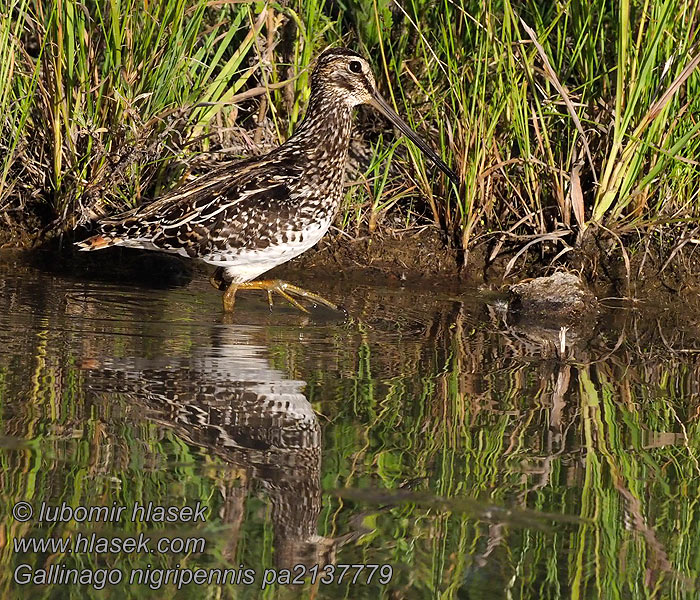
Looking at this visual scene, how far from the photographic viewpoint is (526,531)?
3568mm

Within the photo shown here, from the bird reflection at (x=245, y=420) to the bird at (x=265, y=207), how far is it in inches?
30.7

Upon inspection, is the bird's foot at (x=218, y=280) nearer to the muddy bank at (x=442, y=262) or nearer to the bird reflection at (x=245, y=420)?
the muddy bank at (x=442, y=262)

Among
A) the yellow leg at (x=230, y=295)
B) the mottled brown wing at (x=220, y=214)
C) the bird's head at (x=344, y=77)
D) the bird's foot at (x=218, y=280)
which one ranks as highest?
the bird's head at (x=344, y=77)

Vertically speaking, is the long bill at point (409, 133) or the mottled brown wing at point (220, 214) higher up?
the long bill at point (409, 133)

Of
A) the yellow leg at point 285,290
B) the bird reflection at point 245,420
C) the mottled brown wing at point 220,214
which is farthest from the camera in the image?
the yellow leg at point 285,290

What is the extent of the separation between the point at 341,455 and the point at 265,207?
2.32 meters

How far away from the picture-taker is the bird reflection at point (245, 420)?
11.7ft

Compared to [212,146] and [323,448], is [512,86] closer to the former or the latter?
[212,146]

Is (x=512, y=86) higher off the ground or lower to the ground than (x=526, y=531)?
higher

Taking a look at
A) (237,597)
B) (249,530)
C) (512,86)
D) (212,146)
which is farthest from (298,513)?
(212,146)

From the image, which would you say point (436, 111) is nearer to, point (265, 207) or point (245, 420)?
point (265, 207)

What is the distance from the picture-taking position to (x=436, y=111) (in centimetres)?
705

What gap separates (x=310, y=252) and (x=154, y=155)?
1.11 metres

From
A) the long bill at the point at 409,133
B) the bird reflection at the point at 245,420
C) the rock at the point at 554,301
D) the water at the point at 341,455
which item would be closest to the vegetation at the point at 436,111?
the long bill at the point at 409,133
